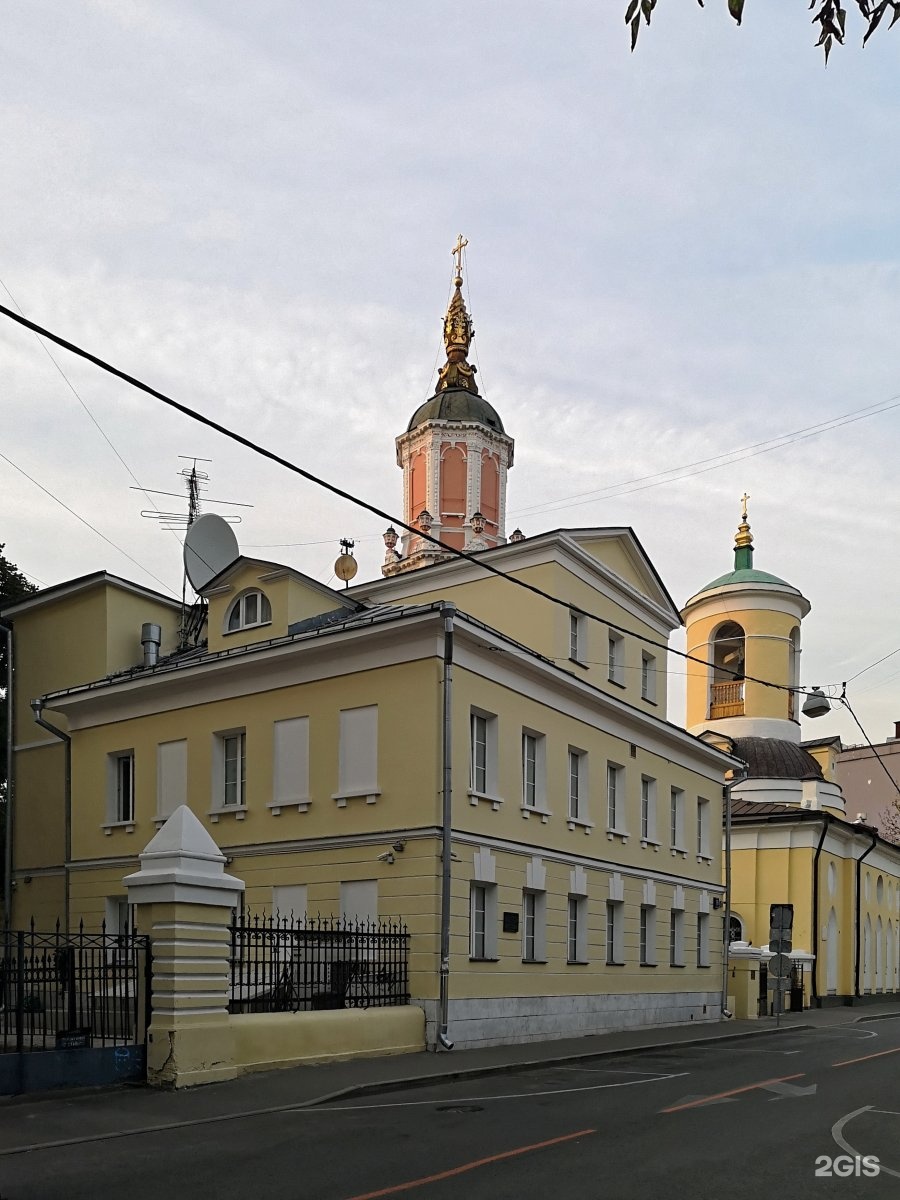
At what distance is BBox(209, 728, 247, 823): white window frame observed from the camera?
24547 mm

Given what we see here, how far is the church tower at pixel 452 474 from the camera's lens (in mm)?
43375

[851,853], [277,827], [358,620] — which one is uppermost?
[358,620]

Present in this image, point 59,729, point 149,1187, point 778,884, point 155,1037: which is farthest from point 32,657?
point 778,884

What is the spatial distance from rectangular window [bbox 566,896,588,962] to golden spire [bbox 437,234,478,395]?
2562 centimetres

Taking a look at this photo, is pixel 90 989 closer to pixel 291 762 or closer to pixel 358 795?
pixel 358 795

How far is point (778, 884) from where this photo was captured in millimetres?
44812

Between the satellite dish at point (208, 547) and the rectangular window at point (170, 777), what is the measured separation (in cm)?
503

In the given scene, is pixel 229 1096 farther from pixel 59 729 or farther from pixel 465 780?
pixel 59 729

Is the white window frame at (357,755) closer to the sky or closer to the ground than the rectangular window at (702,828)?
closer to the sky

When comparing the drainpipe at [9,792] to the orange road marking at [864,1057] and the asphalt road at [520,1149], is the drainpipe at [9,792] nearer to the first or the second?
the asphalt road at [520,1149]

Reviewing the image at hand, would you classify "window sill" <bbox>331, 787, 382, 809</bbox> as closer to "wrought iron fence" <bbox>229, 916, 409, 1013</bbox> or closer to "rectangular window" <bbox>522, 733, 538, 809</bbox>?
"wrought iron fence" <bbox>229, 916, 409, 1013</bbox>

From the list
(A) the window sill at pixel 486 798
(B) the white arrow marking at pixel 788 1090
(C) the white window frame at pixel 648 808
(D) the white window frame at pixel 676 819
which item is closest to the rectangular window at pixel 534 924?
(A) the window sill at pixel 486 798

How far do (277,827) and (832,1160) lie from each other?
1440 centimetres

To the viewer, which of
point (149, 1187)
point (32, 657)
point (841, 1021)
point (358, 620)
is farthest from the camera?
point (841, 1021)
